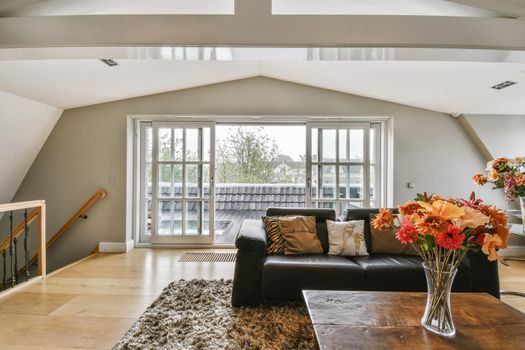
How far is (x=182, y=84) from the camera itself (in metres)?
3.69

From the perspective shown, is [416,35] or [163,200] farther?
[163,200]

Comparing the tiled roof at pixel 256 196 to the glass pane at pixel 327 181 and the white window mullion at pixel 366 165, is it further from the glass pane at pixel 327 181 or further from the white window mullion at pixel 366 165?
the white window mullion at pixel 366 165

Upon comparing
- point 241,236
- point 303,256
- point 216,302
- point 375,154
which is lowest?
point 216,302

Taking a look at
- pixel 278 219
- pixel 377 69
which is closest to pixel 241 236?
pixel 278 219

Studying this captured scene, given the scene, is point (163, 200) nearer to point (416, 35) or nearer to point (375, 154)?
point (375, 154)

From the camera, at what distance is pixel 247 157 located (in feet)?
22.3

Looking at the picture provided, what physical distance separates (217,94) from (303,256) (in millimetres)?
2632

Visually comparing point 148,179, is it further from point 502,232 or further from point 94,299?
point 502,232

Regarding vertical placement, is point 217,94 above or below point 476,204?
above

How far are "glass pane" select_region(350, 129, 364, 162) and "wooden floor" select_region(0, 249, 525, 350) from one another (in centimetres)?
215

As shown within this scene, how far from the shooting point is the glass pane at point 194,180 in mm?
4086

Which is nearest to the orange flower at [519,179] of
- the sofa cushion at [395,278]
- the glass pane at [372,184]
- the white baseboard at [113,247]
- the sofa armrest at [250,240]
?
the sofa cushion at [395,278]

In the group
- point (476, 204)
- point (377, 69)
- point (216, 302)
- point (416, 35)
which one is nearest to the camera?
point (476, 204)

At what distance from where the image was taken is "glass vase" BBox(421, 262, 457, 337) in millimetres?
1148
